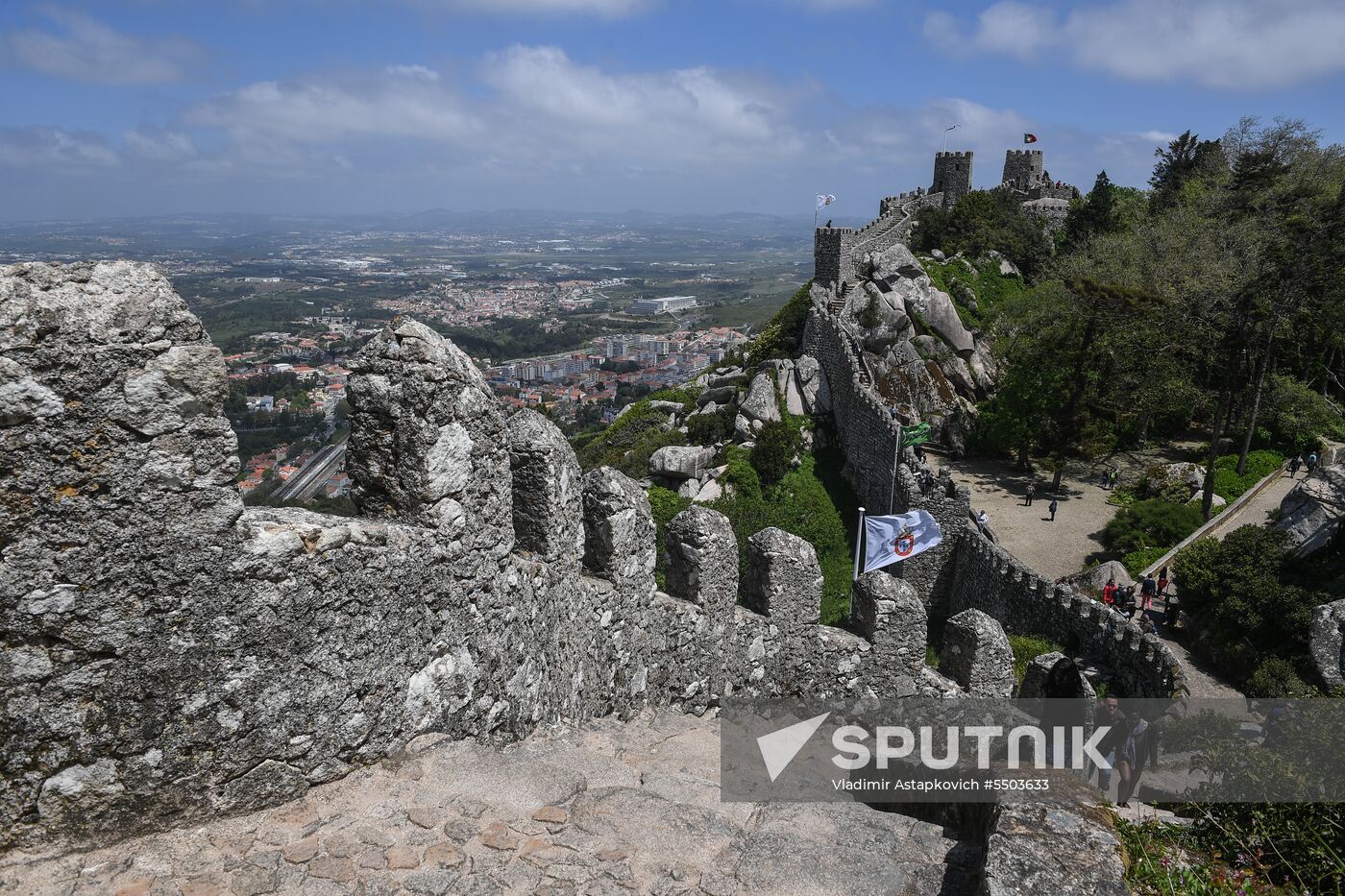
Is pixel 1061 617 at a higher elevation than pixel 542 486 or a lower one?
lower

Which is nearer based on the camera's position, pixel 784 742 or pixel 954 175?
pixel 784 742

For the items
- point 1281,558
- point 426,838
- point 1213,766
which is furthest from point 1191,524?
point 426,838

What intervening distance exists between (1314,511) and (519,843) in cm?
1762

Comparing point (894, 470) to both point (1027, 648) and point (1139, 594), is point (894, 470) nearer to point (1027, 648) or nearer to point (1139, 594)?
point (1139, 594)

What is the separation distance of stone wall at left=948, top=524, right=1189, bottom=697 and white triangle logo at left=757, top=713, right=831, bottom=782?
23.1ft

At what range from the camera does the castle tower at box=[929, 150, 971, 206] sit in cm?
4250

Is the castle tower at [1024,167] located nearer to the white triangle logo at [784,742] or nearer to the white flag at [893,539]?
the white flag at [893,539]

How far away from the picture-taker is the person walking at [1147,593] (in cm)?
1592

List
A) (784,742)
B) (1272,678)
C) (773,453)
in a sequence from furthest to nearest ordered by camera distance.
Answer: (773,453) → (1272,678) → (784,742)

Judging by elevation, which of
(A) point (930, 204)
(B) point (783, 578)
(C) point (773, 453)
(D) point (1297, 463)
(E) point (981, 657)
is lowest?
(C) point (773, 453)

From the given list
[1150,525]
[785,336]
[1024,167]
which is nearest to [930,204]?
[1024,167]

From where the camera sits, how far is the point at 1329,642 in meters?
11.6

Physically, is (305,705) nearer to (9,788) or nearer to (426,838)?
(426,838)

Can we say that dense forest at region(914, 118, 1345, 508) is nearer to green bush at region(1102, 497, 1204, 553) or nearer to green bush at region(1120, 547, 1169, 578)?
green bush at region(1102, 497, 1204, 553)
